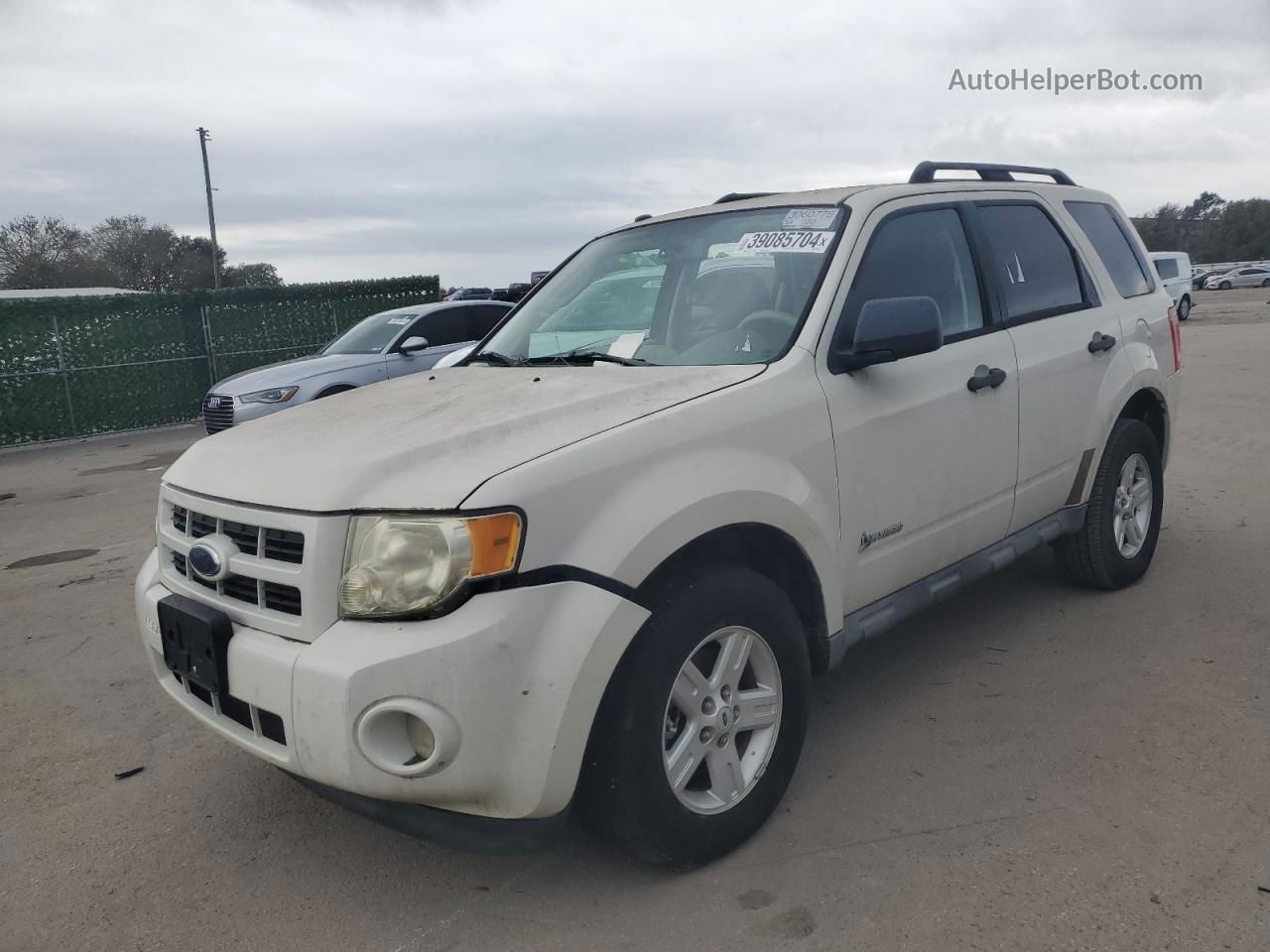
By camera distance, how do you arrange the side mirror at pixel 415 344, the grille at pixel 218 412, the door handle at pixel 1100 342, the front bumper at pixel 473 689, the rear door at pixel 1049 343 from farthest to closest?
the grille at pixel 218 412, the side mirror at pixel 415 344, the door handle at pixel 1100 342, the rear door at pixel 1049 343, the front bumper at pixel 473 689

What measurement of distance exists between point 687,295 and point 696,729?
1582 millimetres

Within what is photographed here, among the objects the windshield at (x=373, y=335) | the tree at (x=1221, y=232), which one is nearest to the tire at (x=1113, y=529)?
the windshield at (x=373, y=335)

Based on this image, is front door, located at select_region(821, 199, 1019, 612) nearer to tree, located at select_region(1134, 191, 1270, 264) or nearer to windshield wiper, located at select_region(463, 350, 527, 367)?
windshield wiper, located at select_region(463, 350, 527, 367)

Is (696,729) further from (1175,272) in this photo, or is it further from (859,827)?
(1175,272)

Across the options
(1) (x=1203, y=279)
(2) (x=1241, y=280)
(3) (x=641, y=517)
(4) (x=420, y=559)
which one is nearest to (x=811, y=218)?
(3) (x=641, y=517)

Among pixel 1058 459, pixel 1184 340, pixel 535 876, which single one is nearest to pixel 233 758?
pixel 535 876

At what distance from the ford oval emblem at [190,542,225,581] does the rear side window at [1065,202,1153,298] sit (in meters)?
3.92

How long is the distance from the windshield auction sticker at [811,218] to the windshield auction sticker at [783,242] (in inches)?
1.6

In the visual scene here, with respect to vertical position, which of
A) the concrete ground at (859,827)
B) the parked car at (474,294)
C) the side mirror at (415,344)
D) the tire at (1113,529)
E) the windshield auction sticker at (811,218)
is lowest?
the concrete ground at (859,827)

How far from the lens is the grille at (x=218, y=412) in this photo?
10648mm

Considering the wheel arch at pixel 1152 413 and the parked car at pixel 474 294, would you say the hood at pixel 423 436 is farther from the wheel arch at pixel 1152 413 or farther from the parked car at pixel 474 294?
the parked car at pixel 474 294

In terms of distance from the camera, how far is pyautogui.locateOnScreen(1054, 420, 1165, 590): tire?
4.49 m

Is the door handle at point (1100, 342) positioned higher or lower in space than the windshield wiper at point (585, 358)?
lower

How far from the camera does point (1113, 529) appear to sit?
15.1ft
